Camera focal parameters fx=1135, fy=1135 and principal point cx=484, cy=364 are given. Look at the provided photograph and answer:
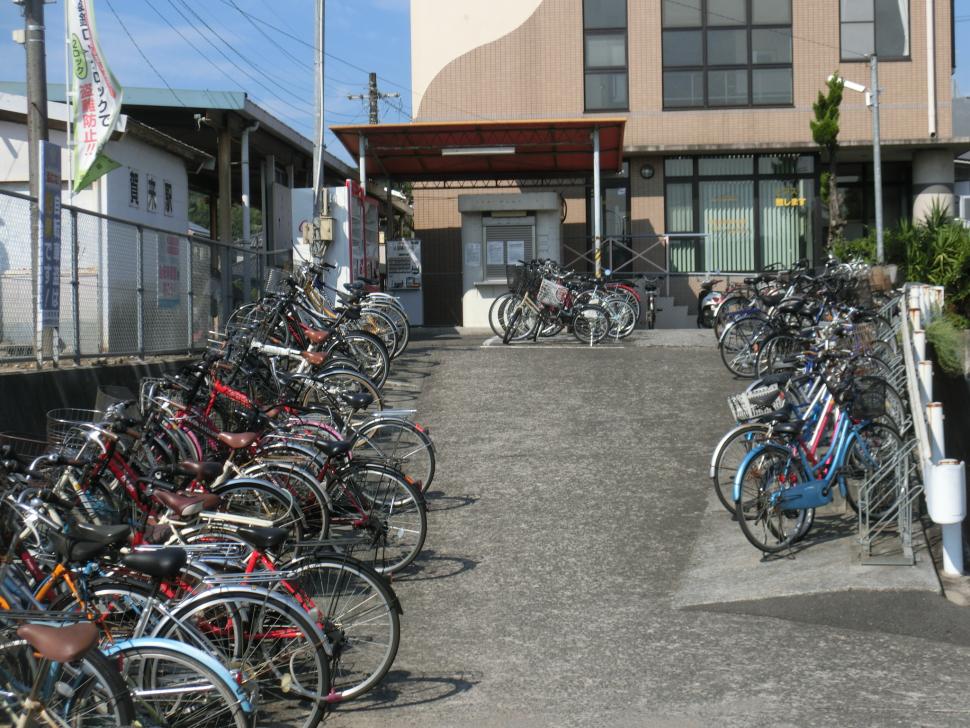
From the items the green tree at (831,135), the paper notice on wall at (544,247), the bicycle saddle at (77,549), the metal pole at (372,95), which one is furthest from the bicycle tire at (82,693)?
the metal pole at (372,95)

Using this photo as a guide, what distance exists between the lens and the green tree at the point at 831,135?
22.6m

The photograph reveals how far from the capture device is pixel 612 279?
2333cm

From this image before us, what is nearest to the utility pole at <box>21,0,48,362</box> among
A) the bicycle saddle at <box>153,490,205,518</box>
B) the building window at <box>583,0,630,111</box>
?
the bicycle saddle at <box>153,490,205,518</box>

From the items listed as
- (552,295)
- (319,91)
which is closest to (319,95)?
(319,91)

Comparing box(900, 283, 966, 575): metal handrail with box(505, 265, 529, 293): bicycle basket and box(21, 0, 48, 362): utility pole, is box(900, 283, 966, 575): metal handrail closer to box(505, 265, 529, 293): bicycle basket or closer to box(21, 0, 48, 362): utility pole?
box(21, 0, 48, 362): utility pole

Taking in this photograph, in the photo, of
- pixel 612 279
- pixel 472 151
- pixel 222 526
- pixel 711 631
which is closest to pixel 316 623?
pixel 222 526

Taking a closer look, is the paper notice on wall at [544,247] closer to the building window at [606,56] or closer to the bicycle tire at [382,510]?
the building window at [606,56]

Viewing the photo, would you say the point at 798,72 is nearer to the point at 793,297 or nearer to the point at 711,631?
the point at 793,297

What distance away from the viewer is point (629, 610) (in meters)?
6.80

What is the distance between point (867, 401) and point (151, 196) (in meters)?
11.3

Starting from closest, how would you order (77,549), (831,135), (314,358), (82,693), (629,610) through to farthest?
(82,693) < (77,549) < (629,610) < (314,358) < (831,135)

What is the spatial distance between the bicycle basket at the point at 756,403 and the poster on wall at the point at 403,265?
1378 cm

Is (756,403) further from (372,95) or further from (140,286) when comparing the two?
(372,95)

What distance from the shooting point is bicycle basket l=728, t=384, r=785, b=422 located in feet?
28.9
